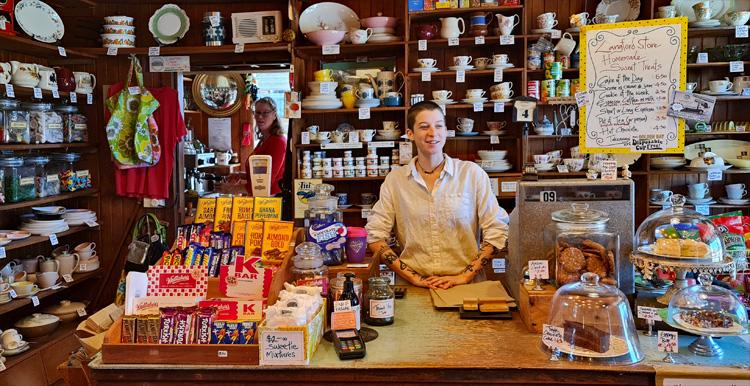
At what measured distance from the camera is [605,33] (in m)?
2.46

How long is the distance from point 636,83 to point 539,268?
0.90 m

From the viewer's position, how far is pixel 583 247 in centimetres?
204

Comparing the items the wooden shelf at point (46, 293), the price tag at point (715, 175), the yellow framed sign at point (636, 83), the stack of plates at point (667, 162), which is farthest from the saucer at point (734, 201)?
the wooden shelf at point (46, 293)

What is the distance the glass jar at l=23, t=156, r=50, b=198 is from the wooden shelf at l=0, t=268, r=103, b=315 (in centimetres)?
63

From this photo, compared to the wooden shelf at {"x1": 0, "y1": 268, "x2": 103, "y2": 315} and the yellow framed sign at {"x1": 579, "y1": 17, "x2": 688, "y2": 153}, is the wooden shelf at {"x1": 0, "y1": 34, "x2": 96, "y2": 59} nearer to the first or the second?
the wooden shelf at {"x1": 0, "y1": 268, "x2": 103, "y2": 315}

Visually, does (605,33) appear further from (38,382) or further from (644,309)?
(38,382)

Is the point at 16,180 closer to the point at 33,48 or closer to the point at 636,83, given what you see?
the point at 33,48

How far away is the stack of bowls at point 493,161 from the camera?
4574 millimetres

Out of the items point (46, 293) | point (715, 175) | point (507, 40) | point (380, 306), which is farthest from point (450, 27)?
point (46, 293)

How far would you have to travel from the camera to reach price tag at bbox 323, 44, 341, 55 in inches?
176

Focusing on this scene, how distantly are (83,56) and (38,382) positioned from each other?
2329 mm

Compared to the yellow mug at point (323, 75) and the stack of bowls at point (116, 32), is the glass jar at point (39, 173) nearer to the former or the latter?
the stack of bowls at point (116, 32)

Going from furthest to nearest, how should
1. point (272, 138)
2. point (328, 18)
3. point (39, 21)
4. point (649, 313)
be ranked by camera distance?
point (272, 138) < point (328, 18) < point (39, 21) < point (649, 313)

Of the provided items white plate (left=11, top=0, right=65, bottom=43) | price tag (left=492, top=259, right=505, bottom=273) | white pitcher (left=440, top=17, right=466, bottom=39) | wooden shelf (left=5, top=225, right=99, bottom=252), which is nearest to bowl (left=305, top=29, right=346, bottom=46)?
white pitcher (left=440, top=17, right=466, bottom=39)
